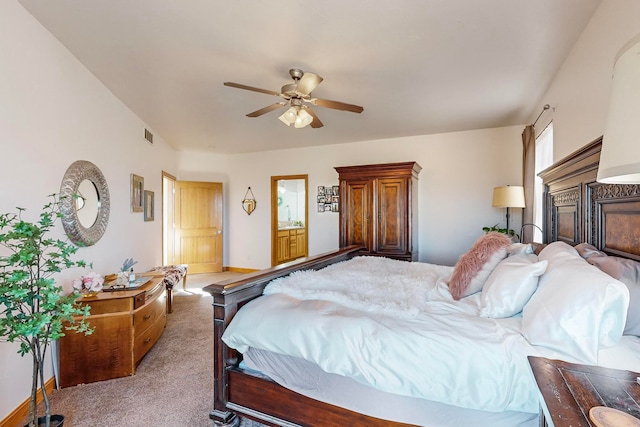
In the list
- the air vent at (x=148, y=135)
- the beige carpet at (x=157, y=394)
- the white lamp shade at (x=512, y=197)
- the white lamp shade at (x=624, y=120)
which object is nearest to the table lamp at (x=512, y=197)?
the white lamp shade at (x=512, y=197)

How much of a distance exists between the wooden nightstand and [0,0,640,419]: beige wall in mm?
1633

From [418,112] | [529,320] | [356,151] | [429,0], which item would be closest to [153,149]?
[356,151]

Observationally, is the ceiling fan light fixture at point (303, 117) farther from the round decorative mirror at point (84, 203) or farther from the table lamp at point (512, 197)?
the table lamp at point (512, 197)

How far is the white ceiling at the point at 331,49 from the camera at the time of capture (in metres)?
1.87

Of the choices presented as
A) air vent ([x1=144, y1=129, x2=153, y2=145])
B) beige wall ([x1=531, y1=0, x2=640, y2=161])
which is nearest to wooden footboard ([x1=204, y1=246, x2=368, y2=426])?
beige wall ([x1=531, y1=0, x2=640, y2=161])

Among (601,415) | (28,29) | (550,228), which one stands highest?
(28,29)

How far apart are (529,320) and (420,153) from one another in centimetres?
384

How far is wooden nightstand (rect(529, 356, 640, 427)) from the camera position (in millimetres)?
694

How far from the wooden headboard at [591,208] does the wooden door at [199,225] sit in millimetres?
5313

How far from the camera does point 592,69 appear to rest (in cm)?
193

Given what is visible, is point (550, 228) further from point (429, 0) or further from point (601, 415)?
point (601, 415)

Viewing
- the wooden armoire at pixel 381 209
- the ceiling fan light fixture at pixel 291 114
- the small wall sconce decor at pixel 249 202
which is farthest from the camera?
the small wall sconce decor at pixel 249 202

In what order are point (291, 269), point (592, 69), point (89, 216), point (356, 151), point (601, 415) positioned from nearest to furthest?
1. point (601, 415)
2. point (592, 69)
3. point (291, 269)
4. point (89, 216)
5. point (356, 151)

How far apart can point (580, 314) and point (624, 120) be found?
2.75ft
